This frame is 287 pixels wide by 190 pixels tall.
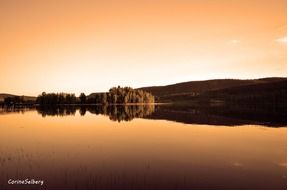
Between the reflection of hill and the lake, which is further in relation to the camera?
the reflection of hill

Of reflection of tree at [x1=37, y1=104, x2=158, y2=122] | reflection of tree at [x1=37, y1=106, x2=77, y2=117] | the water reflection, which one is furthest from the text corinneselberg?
reflection of tree at [x1=37, y1=106, x2=77, y2=117]

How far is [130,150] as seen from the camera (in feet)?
102

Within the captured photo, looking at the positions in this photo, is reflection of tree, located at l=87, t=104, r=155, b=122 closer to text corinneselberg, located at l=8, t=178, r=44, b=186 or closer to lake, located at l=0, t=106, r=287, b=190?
lake, located at l=0, t=106, r=287, b=190

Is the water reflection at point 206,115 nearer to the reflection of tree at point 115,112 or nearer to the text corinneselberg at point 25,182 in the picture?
the reflection of tree at point 115,112

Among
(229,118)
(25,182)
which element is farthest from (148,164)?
(229,118)

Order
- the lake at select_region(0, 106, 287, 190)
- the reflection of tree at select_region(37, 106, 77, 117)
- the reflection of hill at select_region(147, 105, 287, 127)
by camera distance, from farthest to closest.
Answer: the reflection of tree at select_region(37, 106, 77, 117)
the reflection of hill at select_region(147, 105, 287, 127)
the lake at select_region(0, 106, 287, 190)

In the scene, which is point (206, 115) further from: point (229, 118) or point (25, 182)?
point (25, 182)

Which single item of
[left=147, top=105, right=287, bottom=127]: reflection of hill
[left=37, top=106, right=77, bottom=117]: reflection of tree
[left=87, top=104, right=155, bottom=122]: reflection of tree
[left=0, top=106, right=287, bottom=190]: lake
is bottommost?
[left=0, top=106, right=287, bottom=190]: lake

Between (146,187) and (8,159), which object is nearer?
(146,187)

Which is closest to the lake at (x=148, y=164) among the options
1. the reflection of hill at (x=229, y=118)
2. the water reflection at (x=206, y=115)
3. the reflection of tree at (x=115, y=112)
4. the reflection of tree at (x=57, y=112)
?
the reflection of hill at (x=229, y=118)

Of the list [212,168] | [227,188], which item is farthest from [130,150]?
[227,188]

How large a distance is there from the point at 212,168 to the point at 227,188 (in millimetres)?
4818

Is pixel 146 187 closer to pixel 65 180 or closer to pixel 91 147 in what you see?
pixel 65 180

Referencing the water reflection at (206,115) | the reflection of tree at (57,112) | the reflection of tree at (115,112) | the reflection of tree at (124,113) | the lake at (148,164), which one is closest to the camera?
the lake at (148,164)
